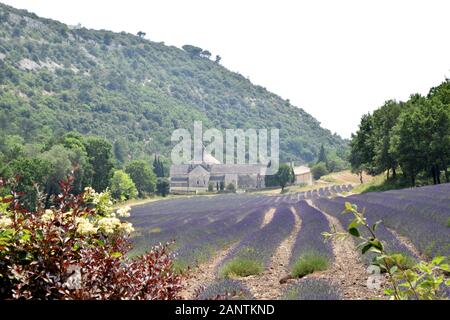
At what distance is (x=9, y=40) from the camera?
200 m

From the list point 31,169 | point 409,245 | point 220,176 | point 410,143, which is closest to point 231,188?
point 220,176

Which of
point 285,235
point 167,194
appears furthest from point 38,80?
point 285,235

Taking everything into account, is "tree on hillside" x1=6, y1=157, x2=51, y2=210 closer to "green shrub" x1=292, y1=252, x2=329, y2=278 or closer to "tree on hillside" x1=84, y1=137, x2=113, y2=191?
"tree on hillside" x1=84, y1=137, x2=113, y2=191

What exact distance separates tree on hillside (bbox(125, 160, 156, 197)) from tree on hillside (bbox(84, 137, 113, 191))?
26504 mm

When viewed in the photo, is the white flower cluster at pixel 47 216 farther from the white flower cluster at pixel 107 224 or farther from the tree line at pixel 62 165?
the tree line at pixel 62 165

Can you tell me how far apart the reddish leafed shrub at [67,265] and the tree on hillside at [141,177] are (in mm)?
88394

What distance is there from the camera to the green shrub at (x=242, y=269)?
9102 millimetres

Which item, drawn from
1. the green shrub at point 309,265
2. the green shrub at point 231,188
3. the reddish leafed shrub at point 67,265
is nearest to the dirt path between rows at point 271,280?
the green shrub at point 309,265

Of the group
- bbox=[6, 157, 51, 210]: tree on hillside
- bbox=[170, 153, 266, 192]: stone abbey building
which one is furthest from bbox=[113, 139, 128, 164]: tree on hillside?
bbox=[6, 157, 51, 210]: tree on hillside

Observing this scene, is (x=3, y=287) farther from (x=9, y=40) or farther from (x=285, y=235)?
(x=9, y=40)

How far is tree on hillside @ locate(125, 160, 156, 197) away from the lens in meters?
92.4

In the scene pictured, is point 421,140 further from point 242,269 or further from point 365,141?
point 242,269

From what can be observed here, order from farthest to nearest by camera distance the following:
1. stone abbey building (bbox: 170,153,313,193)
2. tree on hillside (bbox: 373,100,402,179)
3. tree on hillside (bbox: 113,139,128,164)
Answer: tree on hillside (bbox: 113,139,128,164)
stone abbey building (bbox: 170,153,313,193)
tree on hillside (bbox: 373,100,402,179)
